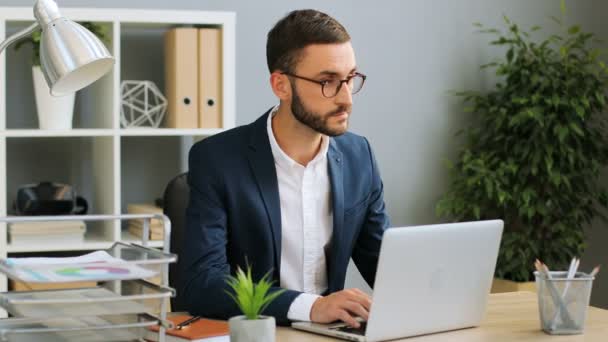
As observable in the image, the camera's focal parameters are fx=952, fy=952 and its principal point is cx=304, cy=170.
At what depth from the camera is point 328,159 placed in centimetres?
229

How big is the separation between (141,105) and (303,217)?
1.51 meters

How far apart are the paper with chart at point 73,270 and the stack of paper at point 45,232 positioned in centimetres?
186

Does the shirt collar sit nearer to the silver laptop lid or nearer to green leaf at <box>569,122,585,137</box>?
the silver laptop lid

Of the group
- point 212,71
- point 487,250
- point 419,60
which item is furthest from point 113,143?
point 487,250

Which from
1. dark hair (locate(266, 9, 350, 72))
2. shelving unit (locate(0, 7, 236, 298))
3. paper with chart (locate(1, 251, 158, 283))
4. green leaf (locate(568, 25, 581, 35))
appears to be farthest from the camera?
green leaf (locate(568, 25, 581, 35))

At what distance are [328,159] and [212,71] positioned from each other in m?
1.28

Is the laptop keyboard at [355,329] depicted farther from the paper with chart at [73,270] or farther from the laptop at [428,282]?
the paper with chart at [73,270]

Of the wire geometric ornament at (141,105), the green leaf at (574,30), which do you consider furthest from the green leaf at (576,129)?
the wire geometric ornament at (141,105)

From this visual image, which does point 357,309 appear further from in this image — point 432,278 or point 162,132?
point 162,132

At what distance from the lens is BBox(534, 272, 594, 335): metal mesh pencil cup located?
1836mm

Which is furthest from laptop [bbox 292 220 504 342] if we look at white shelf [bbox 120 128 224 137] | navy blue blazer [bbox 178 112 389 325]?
white shelf [bbox 120 128 224 137]

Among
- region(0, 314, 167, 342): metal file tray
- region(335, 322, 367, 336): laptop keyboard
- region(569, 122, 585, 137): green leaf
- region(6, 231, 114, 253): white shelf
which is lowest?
region(6, 231, 114, 253): white shelf

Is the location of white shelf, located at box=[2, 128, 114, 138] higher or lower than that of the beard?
lower

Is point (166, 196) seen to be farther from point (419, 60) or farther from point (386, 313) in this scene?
point (419, 60)
